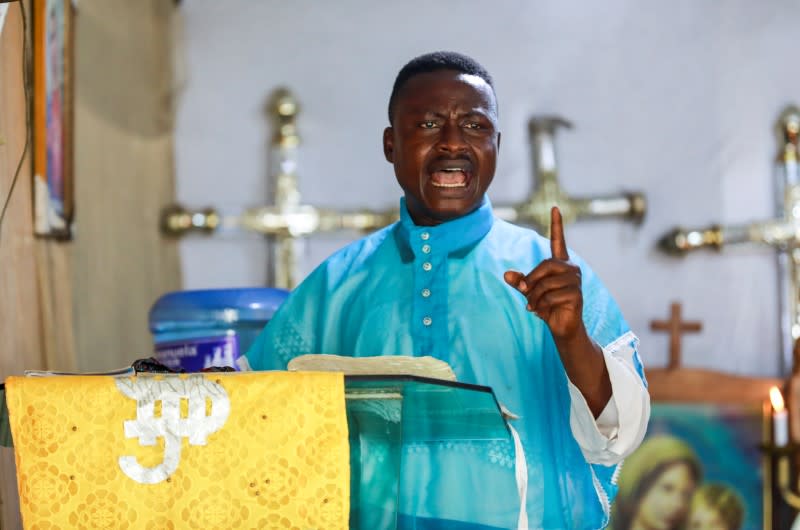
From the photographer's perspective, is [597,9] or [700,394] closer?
[700,394]

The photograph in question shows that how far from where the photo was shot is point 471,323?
2350 mm

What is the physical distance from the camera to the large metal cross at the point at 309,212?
478 centimetres

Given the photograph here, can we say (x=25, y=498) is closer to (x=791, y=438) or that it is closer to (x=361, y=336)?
(x=361, y=336)

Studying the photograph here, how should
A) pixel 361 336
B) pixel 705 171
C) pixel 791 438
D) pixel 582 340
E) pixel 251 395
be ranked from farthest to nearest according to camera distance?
pixel 705 171
pixel 791 438
pixel 361 336
pixel 582 340
pixel 251 395

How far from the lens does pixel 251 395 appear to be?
5.69ft

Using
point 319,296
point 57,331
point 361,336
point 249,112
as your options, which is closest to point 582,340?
point 361,336

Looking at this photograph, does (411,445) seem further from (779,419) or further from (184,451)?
(779,419)

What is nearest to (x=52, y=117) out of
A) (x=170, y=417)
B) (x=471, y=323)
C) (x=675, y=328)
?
(x=471, y=323)

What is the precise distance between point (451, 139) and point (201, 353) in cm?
146

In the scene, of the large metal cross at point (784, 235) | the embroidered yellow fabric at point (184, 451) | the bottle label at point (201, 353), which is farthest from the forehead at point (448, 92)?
the large metal cross at point (784, 235)

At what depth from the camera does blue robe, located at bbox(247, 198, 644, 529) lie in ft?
6.81

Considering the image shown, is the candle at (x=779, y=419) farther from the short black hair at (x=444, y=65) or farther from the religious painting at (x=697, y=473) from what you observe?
the short black hair at (x=444, y=65)

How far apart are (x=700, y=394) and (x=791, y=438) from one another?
39 centimetres

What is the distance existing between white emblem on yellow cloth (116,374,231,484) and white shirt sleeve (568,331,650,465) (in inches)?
28.0
